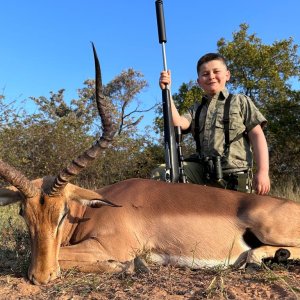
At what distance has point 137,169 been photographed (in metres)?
13.6

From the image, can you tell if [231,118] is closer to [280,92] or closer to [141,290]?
[141,290]

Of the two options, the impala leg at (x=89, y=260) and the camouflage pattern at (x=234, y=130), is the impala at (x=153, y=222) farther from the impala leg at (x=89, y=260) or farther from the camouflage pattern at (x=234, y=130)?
the camouflage pattern at (x=234, y=130)

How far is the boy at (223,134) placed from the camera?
5246 mm

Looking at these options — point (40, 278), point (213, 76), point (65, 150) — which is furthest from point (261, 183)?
point (65, 150)

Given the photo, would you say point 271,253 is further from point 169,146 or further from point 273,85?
point 273,85

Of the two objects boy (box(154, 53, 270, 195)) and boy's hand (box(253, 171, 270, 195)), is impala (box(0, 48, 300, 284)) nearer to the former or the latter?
boy's hand (box(253, 171, 270, 195))

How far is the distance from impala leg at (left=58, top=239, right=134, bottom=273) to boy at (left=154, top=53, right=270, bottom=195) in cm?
198

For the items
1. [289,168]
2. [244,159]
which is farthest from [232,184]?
[289,168]

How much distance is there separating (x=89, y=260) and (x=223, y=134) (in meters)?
2.52

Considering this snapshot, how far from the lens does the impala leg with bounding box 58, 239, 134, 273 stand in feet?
12.1

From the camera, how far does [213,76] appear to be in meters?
5.62

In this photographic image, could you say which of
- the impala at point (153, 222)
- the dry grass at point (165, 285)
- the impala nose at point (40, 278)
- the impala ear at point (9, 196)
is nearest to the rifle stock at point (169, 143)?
the impala at point (153, 222)

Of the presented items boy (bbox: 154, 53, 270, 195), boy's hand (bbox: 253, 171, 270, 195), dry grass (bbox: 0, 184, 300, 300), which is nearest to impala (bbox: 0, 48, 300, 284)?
dry grass (bbox: 0, 184, 300, 300)

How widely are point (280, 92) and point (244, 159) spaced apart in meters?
10.0
